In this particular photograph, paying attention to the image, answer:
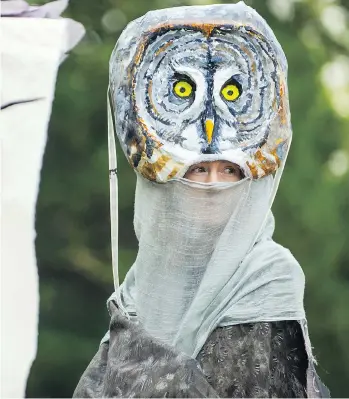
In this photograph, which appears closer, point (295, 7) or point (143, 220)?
point (143, 220)

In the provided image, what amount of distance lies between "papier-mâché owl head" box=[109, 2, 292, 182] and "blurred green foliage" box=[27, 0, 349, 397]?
375cm

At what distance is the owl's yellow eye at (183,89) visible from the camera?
3104 millimetres

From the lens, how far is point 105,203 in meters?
7.61

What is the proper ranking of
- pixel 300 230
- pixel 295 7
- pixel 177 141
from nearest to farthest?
pixel 177 141 → pixel 300 230 → pixel 295 7

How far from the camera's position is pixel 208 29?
3.09 meters

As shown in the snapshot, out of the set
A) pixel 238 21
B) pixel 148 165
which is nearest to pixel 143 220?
pixel 148 165

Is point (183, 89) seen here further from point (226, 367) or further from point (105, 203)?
point (105, 203)

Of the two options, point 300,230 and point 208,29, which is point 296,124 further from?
point 208,29

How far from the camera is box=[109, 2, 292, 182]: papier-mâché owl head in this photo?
3.07 meters

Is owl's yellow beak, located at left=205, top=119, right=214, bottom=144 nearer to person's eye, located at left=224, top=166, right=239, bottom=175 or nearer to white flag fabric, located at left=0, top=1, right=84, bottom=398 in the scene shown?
person's eye, located at left=224, top=166, right=239, bottom=175

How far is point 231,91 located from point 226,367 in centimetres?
73

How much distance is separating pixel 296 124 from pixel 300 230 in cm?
65

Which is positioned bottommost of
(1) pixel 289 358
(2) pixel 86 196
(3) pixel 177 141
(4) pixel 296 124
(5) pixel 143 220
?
(2) pixel 86 196

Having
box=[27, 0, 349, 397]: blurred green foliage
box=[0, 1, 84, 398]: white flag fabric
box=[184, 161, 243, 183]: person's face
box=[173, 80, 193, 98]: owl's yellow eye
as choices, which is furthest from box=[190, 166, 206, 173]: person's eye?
box=[27, 0, 349, 397]: blurred green foliage
